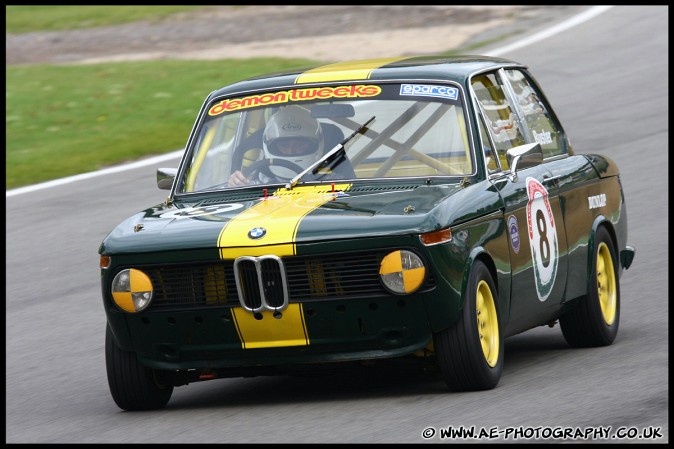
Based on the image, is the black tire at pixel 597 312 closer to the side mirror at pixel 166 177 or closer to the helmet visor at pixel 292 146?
the helmet visor at pixel 292 146

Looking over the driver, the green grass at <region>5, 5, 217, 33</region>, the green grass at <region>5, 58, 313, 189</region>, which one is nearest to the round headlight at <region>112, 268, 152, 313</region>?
the driver

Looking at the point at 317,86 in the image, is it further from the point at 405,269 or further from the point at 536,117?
the point at 405,269

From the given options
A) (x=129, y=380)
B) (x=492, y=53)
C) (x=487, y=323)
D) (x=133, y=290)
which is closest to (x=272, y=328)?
(x=133, y=290)

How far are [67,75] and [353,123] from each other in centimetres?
1488

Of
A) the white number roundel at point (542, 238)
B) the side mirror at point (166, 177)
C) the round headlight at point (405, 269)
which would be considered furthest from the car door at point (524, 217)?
the side mirror at point (166, 177)

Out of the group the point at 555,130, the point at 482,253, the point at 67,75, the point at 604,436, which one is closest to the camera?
the point at 604,436

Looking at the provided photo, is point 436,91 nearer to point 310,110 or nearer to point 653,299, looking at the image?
point 310,110

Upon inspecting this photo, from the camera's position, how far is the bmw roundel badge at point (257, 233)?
259 inches

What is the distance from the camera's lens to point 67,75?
868 inches

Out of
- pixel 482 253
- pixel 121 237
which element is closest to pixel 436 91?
pixel 482 253

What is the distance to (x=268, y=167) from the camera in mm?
7848

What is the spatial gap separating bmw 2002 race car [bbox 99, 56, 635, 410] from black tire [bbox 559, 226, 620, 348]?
0.01 m

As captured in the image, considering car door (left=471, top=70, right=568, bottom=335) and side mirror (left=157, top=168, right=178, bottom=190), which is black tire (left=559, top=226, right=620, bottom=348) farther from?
side mirror (left=157, top=168, right=178, bottom=190)

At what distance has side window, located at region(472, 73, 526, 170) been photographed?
7.95 metres
